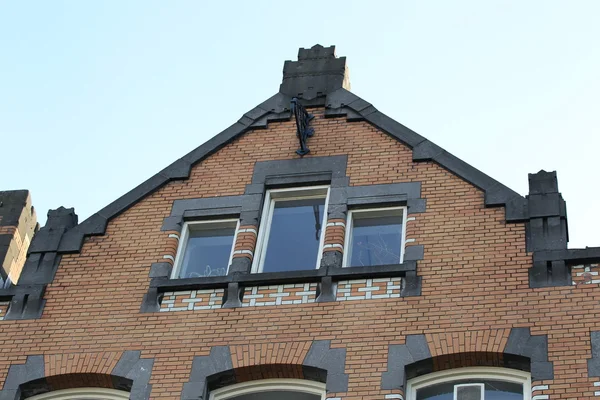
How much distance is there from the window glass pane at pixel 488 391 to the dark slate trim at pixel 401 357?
434mm

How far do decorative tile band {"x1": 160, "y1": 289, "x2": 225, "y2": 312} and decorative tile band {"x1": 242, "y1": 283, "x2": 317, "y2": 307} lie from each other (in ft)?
1.35

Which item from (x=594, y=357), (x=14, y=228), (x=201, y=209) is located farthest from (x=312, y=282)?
(x=14, y=228)

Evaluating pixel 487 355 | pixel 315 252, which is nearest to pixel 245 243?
pixel 315 252

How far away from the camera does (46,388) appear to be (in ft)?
56.9

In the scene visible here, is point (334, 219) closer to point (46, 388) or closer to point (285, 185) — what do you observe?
point (285, 185)

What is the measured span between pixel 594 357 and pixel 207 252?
6149 millimetres

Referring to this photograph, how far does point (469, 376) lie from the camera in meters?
16.2

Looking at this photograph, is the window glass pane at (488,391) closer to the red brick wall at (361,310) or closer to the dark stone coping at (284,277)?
the red brick wall at (361,310)

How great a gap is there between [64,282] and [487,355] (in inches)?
249

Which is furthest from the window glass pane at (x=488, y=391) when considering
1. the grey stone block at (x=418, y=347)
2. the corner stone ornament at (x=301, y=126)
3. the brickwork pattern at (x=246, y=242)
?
the corner stone ornament at (x=301, y=126)

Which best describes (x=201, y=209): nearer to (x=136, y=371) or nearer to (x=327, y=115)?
(x=327, y=115)

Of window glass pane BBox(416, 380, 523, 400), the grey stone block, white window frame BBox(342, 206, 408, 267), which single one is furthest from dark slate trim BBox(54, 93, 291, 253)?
window glass pane BBox(416, 380, 523, 400)

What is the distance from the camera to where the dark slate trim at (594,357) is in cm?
1546

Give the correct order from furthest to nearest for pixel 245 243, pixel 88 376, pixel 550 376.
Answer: pixel 245 243, pixel 88 376, pixel 550 376
